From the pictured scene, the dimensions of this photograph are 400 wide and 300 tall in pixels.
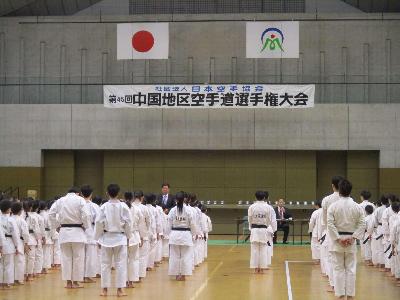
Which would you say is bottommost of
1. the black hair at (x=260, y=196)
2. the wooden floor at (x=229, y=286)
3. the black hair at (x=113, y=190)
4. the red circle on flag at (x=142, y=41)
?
the wooden floor at (x=229, y=286)

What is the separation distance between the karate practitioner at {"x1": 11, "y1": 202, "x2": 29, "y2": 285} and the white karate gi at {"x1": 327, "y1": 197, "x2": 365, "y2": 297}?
6.07 meters

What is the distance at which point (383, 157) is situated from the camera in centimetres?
3088

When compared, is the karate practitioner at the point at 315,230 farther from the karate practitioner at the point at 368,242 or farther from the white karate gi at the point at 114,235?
the white karate gi at the point at 114,235

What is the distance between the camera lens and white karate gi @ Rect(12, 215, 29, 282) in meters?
14.7

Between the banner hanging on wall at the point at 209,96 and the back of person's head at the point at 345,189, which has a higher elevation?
the banner hanging on wall at the point at 209,96

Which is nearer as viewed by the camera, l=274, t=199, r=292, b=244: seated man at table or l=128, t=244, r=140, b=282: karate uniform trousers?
l=128, t=244, r=140, b=282: karate uniform trousers

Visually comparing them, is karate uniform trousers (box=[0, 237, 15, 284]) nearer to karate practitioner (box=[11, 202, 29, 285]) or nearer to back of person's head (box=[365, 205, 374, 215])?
karate practitioner (box=[11, 202, 29, 285])

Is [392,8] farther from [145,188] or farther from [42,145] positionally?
[42,145]

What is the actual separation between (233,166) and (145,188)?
12.7ft

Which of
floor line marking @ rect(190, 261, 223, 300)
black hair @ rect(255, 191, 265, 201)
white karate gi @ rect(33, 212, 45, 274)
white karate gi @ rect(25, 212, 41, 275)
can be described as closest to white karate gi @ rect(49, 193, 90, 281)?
white karate gi @ rect(25, 212, 41, 275)

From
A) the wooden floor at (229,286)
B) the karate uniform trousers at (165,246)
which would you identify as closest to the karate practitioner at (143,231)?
the wooden floor at (229,286)

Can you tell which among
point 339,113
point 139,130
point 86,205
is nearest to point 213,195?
point 139,130

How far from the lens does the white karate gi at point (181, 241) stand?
1639cm

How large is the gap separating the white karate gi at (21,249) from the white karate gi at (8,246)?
0.15m
